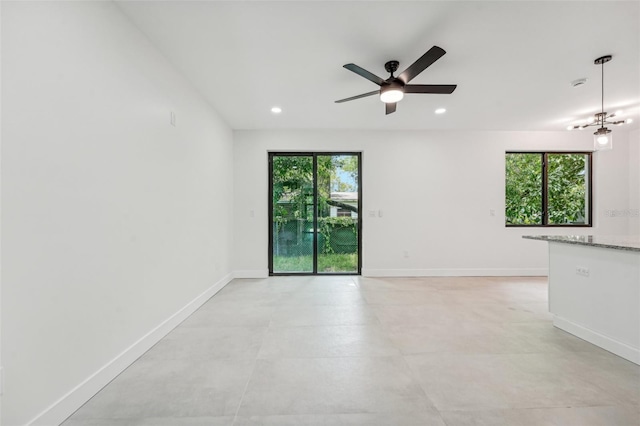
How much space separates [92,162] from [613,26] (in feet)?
12.8

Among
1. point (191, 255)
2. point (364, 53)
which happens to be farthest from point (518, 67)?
point (191, 255)

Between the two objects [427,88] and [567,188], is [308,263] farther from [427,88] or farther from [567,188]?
[567,188]

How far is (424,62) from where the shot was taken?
2012 millimetres

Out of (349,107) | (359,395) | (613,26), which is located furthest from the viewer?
(349,107)

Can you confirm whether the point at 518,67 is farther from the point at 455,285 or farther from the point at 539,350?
the point at 455,285

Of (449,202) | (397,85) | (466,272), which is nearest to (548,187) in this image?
(449,202)

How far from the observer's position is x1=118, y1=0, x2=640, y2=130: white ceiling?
1854 mm

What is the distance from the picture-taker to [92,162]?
1.59 metres

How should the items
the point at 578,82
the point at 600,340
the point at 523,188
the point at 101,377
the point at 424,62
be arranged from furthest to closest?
the point at 523,188 < the point at 578,82 < the point at 600,340 < the point at 424,62 < the point at 101,377

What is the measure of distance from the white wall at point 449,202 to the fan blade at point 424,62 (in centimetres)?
227

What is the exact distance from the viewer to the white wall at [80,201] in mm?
1187

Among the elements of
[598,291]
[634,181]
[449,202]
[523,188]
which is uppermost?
[634,181]

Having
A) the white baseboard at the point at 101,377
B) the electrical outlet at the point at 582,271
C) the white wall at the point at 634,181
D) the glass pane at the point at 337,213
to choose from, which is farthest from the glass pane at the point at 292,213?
the white wall at the point at 634,181

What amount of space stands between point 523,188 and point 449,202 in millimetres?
1443
